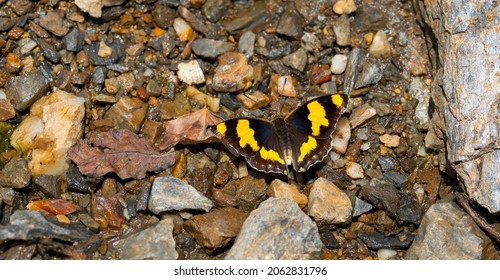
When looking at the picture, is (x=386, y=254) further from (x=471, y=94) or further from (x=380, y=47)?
(x=380, y=47)

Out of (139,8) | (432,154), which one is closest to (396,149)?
(432,154)

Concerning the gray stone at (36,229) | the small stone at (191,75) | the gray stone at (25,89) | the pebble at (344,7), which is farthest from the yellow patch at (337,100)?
the gray stone at (25,89)

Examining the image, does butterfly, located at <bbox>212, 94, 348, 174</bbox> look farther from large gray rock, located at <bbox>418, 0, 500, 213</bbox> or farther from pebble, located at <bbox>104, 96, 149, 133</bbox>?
large gray rock, located at <bbox>418, 0, 500, 213</bbox>

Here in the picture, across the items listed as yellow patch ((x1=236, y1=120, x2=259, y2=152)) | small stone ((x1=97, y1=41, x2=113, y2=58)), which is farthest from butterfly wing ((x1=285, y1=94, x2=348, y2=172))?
small stone ((x1=97, y1=41, x2=113, y2=58))

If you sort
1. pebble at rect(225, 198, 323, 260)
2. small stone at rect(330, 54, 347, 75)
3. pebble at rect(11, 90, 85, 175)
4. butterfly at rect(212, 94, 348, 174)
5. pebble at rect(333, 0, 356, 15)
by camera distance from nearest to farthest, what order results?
pebble at rect(225, 198, 323, 260) < butterfly at rect(212, 94, 348, 174) < pebble at rect(11, 90, 85, 175) < small stone at rect(330, 54, 347, 75) < pebble at rect(333, 0, 356, 15)

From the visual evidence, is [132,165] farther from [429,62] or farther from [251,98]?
[429,62]

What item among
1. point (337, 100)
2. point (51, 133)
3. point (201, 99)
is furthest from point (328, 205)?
point (51, 133)

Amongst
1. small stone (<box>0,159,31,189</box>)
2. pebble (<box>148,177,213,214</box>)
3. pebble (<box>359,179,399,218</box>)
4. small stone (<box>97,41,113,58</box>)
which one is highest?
small stone (<box>97,41,113,58</box>)
